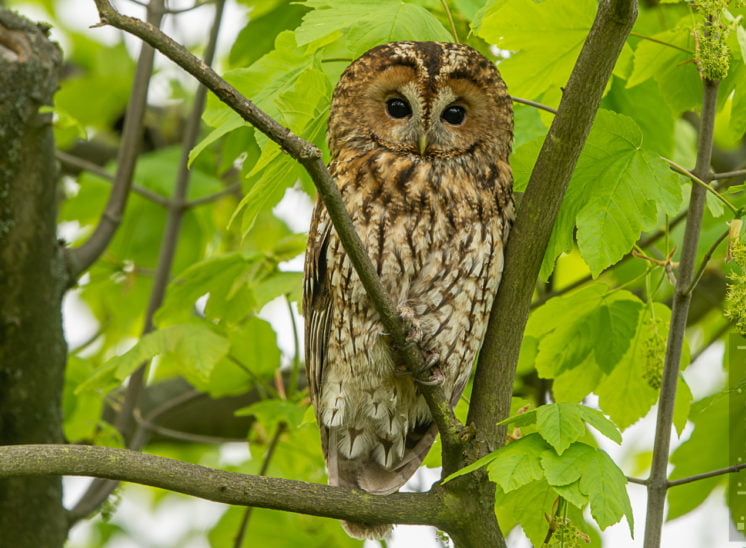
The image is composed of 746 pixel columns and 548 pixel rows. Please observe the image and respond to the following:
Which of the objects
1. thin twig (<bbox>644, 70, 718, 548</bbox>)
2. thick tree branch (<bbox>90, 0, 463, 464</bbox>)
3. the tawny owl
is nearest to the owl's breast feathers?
the tawny owl

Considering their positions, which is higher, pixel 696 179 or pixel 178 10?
pixel 178 10

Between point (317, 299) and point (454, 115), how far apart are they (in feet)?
1.96

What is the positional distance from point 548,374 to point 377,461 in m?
0.62

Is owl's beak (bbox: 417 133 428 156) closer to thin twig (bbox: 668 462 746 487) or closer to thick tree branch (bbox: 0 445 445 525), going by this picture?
thick tree branch (bbox: 0 445 445 525)

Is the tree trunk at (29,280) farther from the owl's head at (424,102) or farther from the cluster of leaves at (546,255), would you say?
the owl's head at (424,102)

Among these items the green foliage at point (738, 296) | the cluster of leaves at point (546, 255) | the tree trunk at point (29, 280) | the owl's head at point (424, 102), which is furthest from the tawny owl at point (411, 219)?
the tree trunk at point (29, 280)

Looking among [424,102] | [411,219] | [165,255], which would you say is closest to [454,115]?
[424,102]

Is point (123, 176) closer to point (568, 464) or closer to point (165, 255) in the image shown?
point (165, 255)

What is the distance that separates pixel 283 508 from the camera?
179cm

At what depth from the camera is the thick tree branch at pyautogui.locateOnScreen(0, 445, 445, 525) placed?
165cm

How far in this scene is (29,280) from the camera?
279 cm

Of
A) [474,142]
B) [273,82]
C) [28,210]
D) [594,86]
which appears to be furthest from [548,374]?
[28,210]

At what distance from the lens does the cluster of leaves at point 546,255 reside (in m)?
1.82

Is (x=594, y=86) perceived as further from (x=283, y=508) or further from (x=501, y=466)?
(x=283, y=508)
